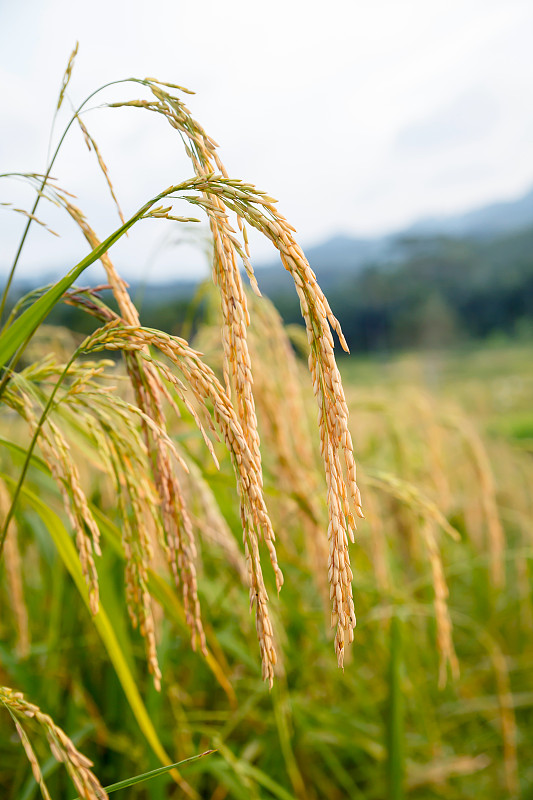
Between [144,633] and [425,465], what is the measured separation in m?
2.05

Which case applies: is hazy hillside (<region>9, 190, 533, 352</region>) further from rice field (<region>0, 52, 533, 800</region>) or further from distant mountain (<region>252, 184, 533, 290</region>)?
rice field (<region>0, 52, 533, 800</region>)

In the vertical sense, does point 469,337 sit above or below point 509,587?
above

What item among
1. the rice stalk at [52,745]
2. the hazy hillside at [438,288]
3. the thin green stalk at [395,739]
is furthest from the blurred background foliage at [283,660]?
the hazy hillside at [438,288]

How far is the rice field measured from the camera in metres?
0.53

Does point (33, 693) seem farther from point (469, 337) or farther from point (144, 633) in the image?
point (469, 337)

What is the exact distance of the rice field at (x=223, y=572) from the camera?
21.0 inches

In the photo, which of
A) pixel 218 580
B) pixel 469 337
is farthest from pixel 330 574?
pixel 469 337

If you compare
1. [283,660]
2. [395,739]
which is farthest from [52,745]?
[283,660]

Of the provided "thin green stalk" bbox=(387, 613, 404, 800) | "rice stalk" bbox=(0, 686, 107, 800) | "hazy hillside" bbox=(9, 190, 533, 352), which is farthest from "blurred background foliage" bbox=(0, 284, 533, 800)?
"hazy hillside" bbox=(9, 190, 533, 352)

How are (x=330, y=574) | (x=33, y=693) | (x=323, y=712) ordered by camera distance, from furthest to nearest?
1. (x=323, y=712)
2. (x=33, y=693)
3. (x=330, y=574)

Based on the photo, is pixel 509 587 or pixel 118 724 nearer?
pixel 118 724

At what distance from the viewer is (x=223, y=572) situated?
1860mm

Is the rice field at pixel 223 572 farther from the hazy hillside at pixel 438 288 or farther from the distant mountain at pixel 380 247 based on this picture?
the hazy hillside at pixel 438 288

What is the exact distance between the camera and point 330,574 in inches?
18.9
